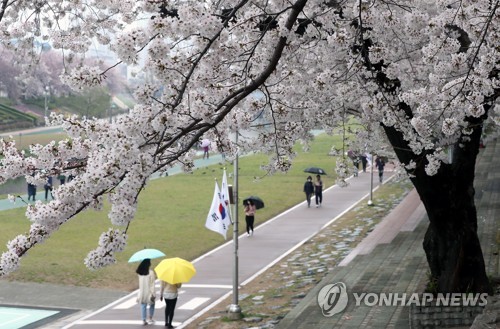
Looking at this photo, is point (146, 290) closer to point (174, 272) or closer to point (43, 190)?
point (174, 272)

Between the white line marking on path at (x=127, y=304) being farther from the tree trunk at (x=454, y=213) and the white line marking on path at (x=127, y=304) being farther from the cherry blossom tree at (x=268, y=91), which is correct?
the tree trunk at (x=454, y=213)

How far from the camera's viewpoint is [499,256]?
18.1m

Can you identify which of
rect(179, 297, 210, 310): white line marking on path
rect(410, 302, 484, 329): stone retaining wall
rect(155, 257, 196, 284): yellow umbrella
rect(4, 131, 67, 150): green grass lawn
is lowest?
rect(179, 297, 210, 310): white line marking on path

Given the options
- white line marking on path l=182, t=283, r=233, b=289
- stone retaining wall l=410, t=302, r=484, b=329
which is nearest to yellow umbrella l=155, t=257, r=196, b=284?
white line marking on path l=182, t=283, r=233, b=289

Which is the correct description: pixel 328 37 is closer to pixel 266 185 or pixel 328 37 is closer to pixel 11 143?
pixel 11 143

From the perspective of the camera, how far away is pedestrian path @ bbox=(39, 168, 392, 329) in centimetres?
1845

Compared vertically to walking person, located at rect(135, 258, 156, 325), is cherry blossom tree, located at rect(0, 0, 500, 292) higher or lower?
higher

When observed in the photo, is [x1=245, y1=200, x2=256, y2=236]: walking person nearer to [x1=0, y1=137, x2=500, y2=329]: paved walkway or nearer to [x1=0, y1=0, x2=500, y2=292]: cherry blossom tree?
[x1=0, y1=137, x2=500, y2=329]: paved walkway

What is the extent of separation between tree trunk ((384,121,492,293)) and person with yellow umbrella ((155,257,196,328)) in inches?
235

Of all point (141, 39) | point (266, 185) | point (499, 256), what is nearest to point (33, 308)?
point (499, 256)

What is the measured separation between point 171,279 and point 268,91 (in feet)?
25.9

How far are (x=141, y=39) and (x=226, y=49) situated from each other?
1958 mm

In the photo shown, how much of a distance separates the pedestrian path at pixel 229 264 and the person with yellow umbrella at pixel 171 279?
1.88ft

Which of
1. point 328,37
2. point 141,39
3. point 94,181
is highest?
point 328,37
